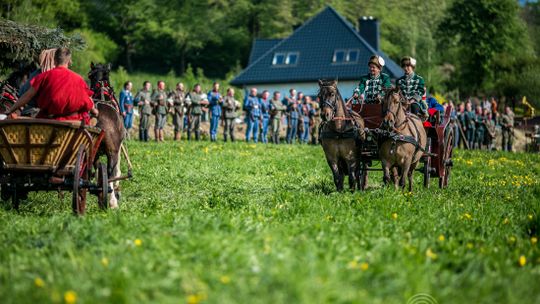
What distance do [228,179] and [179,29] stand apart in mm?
59494

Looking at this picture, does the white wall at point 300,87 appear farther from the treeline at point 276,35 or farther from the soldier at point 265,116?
the soldier at point 265,116

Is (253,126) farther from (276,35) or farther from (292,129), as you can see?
(276,35)

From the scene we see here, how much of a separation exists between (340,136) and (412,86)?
2.35m

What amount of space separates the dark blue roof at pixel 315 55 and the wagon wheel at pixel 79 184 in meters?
49.2

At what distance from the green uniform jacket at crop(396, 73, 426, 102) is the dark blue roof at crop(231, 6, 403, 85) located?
1721 inches

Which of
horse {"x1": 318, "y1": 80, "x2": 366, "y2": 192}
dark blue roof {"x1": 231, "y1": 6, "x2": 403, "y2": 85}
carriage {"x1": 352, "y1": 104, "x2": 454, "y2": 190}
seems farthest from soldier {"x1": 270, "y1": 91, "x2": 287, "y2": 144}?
dark blue roof {"x1": 231, "y1": 6, "x2": 403, "y2": 85}

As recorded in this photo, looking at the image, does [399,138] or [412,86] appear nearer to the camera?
Answer: [399,138]

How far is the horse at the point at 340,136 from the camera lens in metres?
12.1

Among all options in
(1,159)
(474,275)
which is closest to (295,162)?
(1,159)

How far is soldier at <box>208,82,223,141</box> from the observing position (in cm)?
2908

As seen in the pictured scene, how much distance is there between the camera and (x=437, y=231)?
7883mm

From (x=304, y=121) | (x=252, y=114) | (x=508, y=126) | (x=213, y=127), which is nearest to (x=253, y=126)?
(x=252, y=114)

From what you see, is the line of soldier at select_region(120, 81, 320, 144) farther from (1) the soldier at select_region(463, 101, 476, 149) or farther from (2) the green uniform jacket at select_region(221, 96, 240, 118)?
(1) the soldier at select_region(463, 101, 476, 149)

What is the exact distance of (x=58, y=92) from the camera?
905 cm
